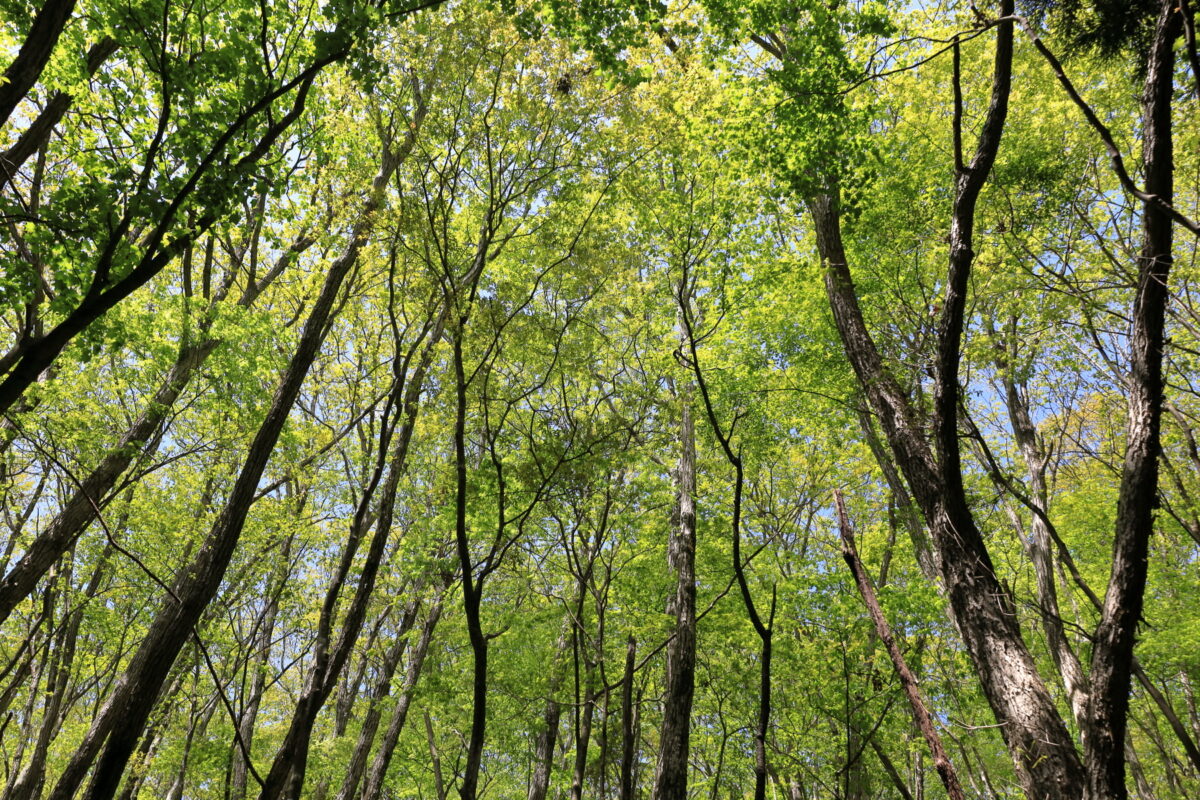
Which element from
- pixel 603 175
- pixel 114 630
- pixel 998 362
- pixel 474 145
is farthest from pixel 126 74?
pixel 998 362

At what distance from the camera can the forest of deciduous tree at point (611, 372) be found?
3.81m

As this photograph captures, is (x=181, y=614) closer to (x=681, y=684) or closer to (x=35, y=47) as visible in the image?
(x=35, y=47)

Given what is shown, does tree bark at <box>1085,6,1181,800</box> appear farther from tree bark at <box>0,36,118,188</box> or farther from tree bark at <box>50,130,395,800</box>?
tree bark at <box>0,36,118,188</box>

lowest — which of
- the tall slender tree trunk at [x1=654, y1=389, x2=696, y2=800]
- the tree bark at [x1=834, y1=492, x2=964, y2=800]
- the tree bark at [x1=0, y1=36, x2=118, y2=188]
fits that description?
the tree bark at [x1=834, y1=492, x2=964, y2=800]

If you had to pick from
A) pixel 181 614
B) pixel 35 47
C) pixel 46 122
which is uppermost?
pixel 46 122

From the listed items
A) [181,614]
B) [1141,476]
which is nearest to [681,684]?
[181,614]

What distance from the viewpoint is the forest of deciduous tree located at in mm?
3814

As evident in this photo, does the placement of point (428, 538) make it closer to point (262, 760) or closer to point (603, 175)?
point (603, 175)

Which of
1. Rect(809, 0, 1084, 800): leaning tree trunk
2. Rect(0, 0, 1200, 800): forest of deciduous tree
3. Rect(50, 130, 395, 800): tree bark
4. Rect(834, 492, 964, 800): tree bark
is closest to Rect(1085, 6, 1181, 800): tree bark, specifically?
Rect(0, 0, 1200, 800): forest of deciduous tree

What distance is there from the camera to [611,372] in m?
12.5

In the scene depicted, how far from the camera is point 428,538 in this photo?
9414 millimetres

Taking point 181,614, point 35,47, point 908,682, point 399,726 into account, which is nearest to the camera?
point 908,682

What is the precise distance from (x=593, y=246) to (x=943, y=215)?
16.9 ft

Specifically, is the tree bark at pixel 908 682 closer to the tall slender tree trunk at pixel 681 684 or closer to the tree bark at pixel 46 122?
the tall slender tree trunk at pixel 681 684
